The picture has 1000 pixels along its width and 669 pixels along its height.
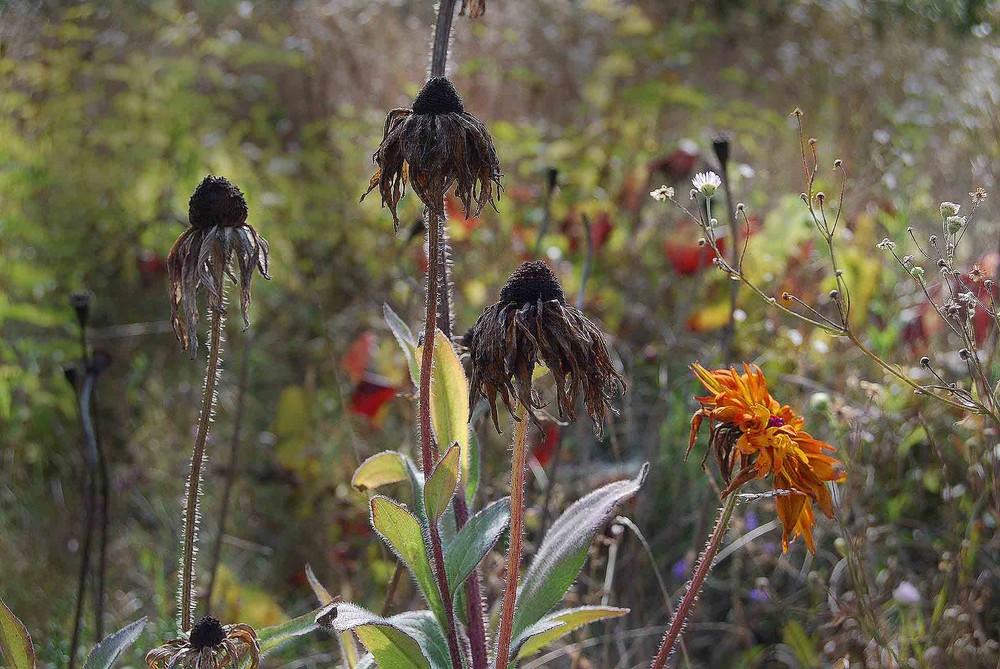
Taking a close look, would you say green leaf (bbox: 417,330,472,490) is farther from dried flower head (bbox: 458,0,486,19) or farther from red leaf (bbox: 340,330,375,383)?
red leaf (bbox: 340,330,375,383)

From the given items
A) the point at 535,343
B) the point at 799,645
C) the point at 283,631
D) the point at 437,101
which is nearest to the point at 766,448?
the point at 535,343

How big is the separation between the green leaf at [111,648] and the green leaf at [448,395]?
0.41 metres

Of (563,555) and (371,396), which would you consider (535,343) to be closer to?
(563,555)

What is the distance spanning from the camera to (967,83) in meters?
3.66

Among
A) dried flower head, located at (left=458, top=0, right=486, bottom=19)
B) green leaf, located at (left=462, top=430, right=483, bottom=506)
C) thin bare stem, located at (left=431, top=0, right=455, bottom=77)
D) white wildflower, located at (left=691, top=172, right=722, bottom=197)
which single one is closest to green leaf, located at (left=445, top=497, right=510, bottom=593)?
green leaf, located at (left=462, top=430, right=483, bottom=506)

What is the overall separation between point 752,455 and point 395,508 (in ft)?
1.30

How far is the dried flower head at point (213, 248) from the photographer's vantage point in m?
1.10

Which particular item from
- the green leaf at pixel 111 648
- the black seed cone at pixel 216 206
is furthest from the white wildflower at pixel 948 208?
the green leaf at pixel 111 648

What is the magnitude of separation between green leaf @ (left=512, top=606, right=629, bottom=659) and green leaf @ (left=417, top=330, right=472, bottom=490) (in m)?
0.24

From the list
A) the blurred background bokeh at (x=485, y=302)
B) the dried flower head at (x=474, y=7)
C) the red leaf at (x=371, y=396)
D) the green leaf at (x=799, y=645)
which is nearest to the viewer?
the dried flower head at (x=474, y=7)

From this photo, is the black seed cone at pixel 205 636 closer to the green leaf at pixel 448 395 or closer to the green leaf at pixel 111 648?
the green leaf at pixel 111 648

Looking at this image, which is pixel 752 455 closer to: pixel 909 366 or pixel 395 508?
pixel 395 508

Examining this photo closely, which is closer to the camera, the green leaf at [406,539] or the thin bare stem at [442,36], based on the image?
the green leaf at [406,539]

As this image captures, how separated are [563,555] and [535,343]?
346mm
